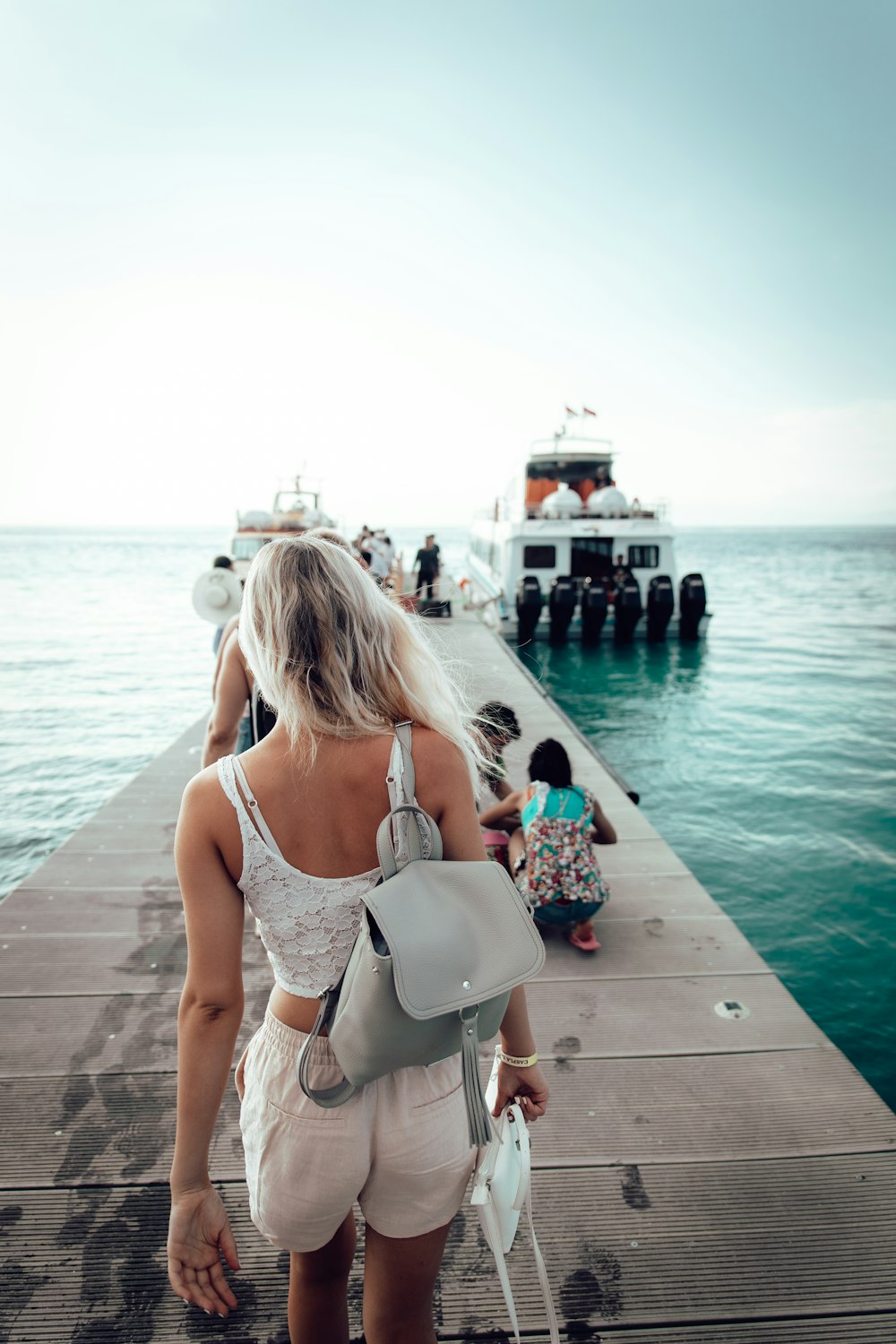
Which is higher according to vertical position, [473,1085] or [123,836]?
[473,1085]

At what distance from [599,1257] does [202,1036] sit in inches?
65.7

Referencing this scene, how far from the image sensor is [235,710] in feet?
10.9

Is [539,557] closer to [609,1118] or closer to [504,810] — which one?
[504,810]

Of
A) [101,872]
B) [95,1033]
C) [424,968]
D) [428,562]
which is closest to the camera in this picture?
[424,968]

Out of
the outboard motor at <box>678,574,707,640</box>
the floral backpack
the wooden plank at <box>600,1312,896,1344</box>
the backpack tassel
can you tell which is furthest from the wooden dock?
the outboard motor at <box>678,574,707,640</box>

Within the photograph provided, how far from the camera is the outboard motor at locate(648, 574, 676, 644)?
18953 millimetres

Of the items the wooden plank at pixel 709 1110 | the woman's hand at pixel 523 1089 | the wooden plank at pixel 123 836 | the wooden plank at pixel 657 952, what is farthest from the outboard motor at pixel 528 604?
the woman's hand at pixel 523 1089

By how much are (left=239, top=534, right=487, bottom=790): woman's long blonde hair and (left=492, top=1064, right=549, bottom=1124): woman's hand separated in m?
0.74

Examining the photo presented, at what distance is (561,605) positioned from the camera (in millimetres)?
18547

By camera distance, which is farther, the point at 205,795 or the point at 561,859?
the point at 561,859

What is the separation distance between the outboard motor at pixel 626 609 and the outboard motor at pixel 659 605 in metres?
0.43

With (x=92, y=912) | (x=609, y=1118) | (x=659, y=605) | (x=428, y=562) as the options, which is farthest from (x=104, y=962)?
(x=659, y=605)

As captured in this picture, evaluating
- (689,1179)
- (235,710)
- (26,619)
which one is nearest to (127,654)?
(26,619)

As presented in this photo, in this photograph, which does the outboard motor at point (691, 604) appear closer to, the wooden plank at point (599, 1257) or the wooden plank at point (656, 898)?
the wooden plank at point (656, 898)
